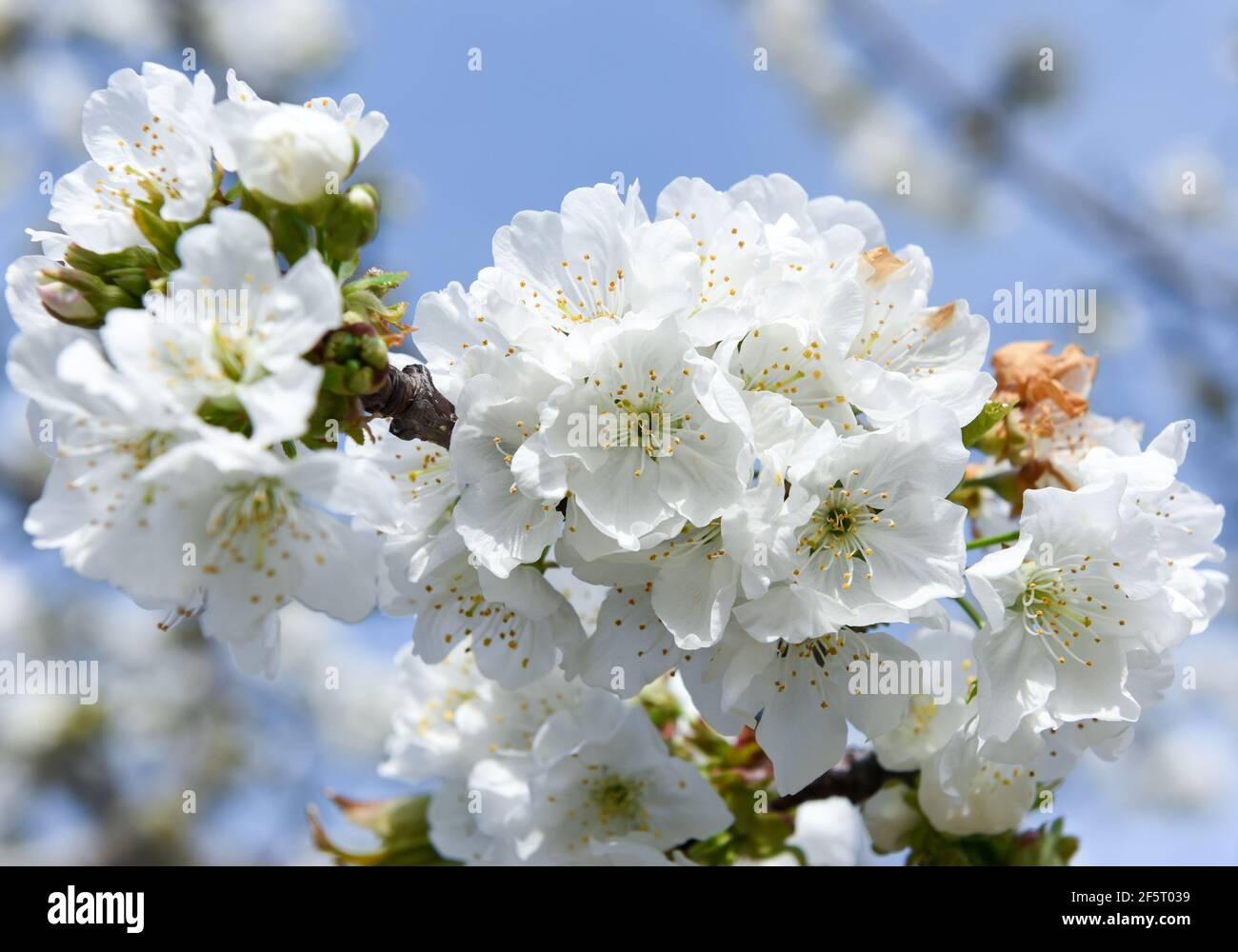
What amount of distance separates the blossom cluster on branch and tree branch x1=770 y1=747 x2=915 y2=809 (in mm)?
252

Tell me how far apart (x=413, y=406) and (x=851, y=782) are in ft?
3.66

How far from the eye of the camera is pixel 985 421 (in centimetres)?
152

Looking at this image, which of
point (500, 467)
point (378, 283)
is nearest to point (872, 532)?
point (500, 467)

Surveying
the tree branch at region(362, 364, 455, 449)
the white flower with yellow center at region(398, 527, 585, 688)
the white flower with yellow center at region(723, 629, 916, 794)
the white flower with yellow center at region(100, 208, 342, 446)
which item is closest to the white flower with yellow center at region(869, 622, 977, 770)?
the white flower with yellow center at region(723, 629, 916, 794)

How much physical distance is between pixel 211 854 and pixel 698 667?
540 centimetres

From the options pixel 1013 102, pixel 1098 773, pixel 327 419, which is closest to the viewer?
pixel 327 419

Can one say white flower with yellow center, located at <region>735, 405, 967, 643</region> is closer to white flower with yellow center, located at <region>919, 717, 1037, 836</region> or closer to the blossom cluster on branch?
the blossom cluster on branch

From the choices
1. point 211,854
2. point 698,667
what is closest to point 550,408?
point 698,667

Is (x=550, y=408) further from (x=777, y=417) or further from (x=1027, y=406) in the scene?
(x=1027, y=406)

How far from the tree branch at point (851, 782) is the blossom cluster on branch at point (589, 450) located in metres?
0.25

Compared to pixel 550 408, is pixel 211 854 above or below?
below

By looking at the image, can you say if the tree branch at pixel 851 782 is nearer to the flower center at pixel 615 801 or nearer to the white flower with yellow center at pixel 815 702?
the flower center at pixel 615 801

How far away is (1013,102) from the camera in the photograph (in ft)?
22.6
